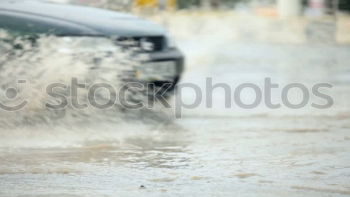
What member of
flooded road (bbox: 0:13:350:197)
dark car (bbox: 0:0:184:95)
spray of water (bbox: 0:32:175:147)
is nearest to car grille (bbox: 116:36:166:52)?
dark car (bbox: 0:0:184:95)

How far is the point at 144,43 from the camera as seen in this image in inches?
337

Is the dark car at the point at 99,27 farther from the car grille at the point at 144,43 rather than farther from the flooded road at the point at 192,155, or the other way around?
the flooded road at the point at 192,155

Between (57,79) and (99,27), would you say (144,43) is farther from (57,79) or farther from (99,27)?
(57,79)

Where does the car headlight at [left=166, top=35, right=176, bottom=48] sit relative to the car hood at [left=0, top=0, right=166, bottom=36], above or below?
below

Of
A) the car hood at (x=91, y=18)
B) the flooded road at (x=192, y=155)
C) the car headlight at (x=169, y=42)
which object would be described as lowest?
the flooded road at (x=192, y=155)

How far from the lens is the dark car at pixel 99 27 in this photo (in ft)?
26.8

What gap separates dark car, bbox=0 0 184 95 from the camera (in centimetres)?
816

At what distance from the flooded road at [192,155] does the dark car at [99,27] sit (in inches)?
18.2

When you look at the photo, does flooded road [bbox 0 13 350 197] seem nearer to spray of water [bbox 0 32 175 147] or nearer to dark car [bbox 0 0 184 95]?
spray of water [bbox 0 32 175 147]

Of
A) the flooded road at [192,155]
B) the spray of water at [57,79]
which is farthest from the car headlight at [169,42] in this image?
the spray of water at [57,79]

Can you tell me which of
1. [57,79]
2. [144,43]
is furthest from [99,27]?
[57,79]

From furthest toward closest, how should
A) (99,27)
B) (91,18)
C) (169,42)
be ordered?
(169,42), (91,18), (99,27)

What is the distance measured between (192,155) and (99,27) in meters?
2.07

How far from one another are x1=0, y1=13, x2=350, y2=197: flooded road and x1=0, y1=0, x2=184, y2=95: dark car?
463 millimetres
